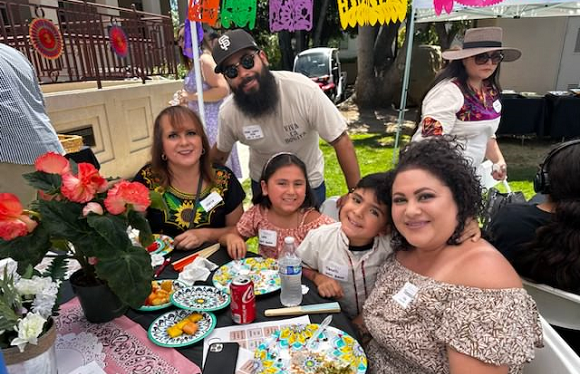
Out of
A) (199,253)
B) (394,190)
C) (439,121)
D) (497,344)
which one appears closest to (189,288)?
(199,253)

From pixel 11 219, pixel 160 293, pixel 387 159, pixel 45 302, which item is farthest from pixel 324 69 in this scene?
pixel 45 302

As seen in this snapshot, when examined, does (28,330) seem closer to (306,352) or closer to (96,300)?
(96,300)

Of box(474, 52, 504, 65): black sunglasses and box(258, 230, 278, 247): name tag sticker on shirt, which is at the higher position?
box(474, 52, 504, 65): black sunglasses

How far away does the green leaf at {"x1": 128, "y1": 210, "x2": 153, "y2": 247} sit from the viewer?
4.11 ft

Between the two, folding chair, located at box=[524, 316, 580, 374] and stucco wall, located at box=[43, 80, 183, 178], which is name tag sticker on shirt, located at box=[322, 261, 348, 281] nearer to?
folding chair, located at box=[524, 316, 580, 374]

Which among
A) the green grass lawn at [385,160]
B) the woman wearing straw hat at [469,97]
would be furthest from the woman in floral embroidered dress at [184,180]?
the green grass lawn at [385,160]

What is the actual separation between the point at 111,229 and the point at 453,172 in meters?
1.16

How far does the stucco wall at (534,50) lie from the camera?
9984 millimetres

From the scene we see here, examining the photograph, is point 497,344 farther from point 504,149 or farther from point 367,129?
point 367,129

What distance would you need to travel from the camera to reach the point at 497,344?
1.12 meters

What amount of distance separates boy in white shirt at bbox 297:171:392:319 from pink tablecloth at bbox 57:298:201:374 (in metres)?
0.70

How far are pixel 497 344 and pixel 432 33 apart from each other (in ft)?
67.7

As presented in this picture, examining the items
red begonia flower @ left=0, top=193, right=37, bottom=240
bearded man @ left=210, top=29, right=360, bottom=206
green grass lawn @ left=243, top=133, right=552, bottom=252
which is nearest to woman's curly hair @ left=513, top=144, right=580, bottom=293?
bearded man @ left=210, top=29, right=360, bottom=206

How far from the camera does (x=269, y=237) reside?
2.18 metres
